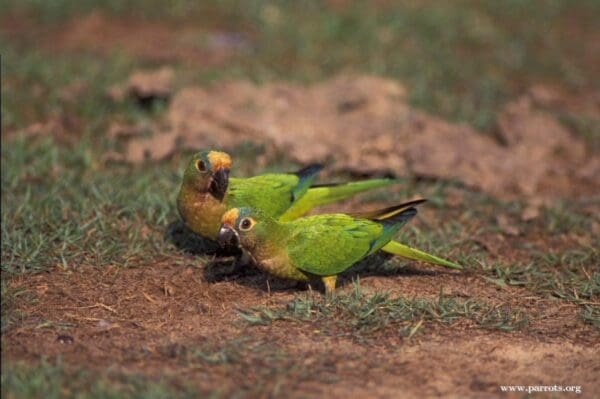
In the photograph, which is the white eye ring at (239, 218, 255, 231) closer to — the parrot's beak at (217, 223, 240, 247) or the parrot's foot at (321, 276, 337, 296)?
the parrot's beak at (217, 223, 240, 247)

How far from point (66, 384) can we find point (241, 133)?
12.6 ft

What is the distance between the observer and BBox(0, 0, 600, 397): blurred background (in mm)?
5449

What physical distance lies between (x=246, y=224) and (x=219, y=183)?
17.7 inches

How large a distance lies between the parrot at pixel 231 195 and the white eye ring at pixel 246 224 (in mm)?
406

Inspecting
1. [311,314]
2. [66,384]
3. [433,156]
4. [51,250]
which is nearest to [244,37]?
[433,156]

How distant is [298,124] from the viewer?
294 inches

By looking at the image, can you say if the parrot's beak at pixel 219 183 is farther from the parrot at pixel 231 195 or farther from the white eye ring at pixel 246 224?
the white eye ring at pixel 246 224

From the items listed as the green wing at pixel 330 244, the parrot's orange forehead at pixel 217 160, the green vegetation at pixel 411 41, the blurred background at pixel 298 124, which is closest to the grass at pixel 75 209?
the blurred background at pixel 298 124

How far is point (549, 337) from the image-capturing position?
15.1 feet

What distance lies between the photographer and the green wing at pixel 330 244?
4.88 metres

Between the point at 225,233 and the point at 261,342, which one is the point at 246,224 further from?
the point at 261,342

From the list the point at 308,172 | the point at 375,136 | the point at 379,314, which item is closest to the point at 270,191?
the point at 308,172

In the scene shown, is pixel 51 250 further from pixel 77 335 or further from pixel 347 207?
pixel 347 207

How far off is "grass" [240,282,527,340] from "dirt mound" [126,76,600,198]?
217 cm
